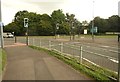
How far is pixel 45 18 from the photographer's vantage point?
108 meters

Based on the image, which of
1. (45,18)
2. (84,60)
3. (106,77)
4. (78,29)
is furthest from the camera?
(78,29)

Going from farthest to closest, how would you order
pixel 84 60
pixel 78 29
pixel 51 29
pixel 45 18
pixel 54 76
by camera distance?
pixel 78 29 < pixel 45 18 < pixel 51 29 < pixel 84 60 < pixel 54 76

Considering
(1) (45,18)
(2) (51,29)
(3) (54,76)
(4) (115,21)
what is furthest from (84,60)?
(4) (115,21)

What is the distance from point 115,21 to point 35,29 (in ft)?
108

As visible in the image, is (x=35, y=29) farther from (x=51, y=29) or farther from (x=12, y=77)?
(x=12, y=77)

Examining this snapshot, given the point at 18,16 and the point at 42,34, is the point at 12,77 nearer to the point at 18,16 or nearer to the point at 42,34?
the point at 42,34

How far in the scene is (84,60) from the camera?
15.4 metres

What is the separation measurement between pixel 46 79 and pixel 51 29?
91.4 metres

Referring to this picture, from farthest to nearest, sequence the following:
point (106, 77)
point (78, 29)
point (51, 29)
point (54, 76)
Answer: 1. point (78, 29)
2. point (51, 29)
3. point (54, 76)
4. point (106, 77)

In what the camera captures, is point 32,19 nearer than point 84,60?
No

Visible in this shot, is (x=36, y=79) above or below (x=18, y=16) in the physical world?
below

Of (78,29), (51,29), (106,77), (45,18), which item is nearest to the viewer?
(106,77)

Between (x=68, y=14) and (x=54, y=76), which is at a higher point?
(x=68, y=14)

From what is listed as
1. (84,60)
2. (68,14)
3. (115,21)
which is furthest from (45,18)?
(84,60)
